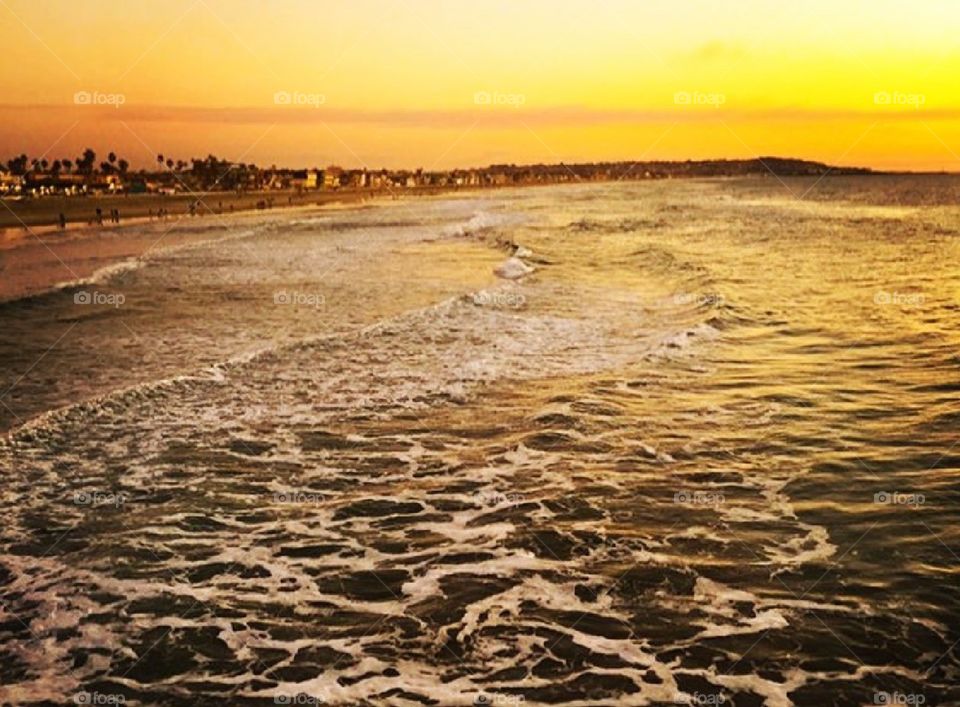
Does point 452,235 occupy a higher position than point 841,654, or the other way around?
point 452,235

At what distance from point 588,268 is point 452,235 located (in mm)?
24113

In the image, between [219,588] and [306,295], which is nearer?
[219,588]

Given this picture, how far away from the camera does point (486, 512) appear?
30.8 ft

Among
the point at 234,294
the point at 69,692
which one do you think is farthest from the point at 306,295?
the point at 69,692

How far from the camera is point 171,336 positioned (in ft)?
67.9

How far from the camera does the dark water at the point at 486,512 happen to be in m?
6.25

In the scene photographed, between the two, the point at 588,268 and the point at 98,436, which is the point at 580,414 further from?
the point at 588,268

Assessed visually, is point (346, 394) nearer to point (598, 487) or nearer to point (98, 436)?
point (98, 436)

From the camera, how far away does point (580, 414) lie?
13.0 m

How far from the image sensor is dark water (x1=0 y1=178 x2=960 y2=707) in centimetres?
625

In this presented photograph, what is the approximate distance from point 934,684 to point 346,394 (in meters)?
11.0

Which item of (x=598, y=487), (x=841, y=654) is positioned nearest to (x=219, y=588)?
(x=598, y=487)

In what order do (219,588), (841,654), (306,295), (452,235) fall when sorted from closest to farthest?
1. (841,654)
2. (219,588)
3. (306,295)
4. (452,235)

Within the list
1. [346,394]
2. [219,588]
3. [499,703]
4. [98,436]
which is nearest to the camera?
[499,703]
